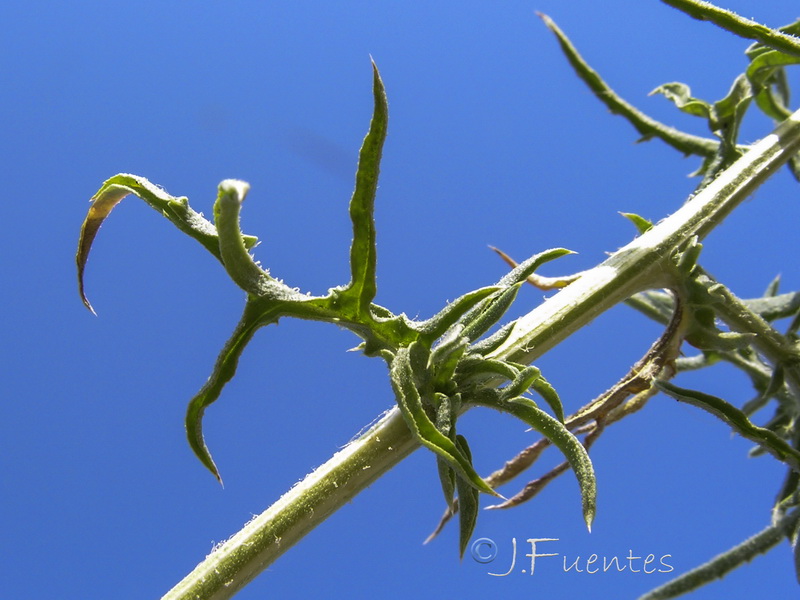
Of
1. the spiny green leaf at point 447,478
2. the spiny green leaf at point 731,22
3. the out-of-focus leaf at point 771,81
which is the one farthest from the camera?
the out-of-focus leaf at point 771,81

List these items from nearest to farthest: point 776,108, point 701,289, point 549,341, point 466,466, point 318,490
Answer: point 466,466 → point 318,490 → point 549,341 → point 701,289 → point 776,108

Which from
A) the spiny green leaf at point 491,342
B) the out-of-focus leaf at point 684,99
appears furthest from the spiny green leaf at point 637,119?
the spiny green leaf at point 491,342

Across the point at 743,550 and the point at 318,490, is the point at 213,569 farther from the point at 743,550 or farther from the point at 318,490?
the point at 743,550

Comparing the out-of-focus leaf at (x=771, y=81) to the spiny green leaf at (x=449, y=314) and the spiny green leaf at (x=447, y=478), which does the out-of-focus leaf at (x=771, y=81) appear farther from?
the spiny green leaf at (x=447, y=478)

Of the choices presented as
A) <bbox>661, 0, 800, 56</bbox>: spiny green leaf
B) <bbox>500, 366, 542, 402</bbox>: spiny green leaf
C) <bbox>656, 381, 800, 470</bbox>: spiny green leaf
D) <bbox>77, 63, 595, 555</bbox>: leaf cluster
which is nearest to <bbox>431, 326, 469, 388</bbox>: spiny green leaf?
<bbox>77, 63, 595, 555</bbox>: leaf cluster

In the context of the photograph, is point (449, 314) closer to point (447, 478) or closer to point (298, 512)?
point (447, 478)

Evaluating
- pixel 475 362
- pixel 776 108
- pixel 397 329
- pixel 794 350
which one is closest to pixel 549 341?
pixel 475 362
